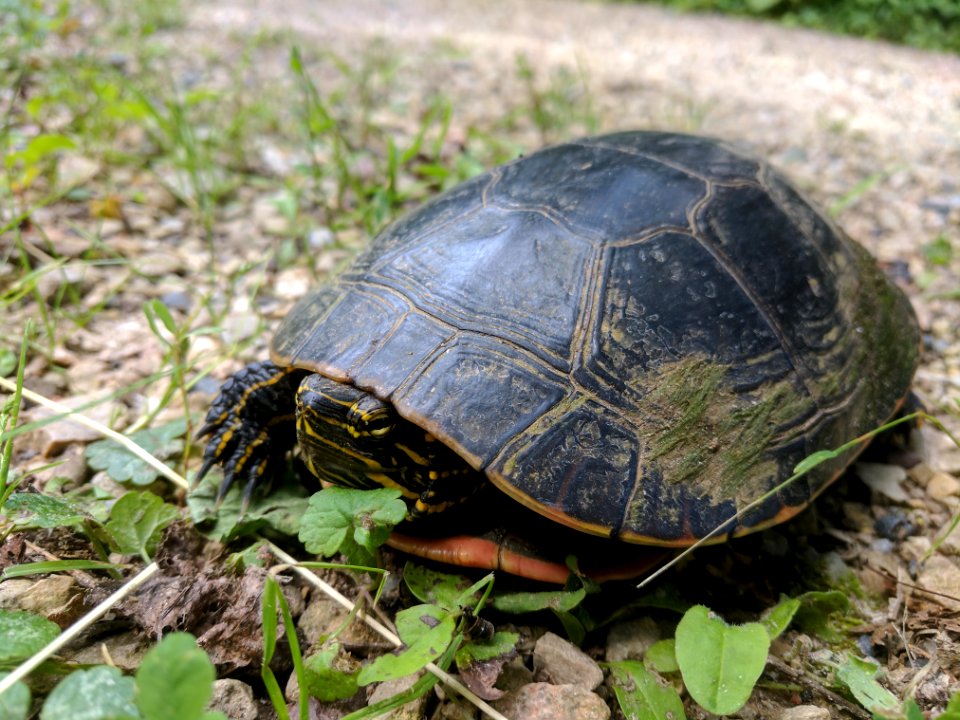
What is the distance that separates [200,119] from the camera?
13.2 ft

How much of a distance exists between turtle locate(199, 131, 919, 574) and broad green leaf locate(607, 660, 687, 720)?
0.98 feet

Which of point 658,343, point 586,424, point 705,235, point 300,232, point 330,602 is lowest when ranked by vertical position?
point 330,602

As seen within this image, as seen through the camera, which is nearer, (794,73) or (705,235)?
(705,235)

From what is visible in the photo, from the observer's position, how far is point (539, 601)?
1.69 m

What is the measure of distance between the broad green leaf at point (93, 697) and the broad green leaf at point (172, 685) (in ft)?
0.31

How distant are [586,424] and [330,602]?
0.77 metres

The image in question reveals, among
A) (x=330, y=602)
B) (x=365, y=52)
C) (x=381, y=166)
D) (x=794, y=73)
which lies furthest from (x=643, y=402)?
(x=794, y=73)

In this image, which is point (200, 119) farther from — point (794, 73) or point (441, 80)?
point (794, 73)

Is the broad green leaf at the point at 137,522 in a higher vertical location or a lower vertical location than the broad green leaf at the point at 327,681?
higher

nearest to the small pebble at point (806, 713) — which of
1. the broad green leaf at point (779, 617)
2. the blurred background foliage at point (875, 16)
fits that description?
the broad green leaf at point (779, 617)

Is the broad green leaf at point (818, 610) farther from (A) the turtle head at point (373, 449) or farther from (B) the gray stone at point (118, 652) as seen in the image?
(B) the gray stone at point (118, 652)

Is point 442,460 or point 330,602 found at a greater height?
point 442,460

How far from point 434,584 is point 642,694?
0.55 metres

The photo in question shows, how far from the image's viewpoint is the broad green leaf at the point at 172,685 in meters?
1.02
